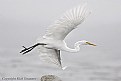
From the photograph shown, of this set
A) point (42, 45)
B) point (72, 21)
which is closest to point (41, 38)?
point (42, 45)

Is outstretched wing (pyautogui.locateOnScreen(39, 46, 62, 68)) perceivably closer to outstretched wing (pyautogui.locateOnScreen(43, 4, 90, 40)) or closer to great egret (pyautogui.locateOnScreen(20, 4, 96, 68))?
great egret (pyautogui.locateOnScreen(20, 4, 96, 68))

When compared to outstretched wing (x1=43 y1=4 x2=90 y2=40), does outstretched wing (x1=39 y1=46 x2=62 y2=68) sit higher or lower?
lower

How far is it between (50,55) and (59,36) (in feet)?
1.76

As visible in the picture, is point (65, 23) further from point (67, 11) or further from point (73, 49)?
point (73, 49)

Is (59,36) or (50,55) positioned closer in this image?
(59,36)

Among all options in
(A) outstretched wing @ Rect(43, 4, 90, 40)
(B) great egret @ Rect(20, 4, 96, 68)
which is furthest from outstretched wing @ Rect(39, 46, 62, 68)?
(A) outstretched wing @ Rect(43, 4, 90, 40)

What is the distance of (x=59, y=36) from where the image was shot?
27.1 ft

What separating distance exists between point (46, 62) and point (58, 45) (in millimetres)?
475

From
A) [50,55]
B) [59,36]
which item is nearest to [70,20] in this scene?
[59,36]

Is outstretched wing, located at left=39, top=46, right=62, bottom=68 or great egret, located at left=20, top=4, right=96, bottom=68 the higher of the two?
great egret, located at left=20, top=4, right=96, bottom=68

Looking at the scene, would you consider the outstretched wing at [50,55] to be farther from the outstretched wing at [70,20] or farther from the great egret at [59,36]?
the outstretched wing at [70,20]

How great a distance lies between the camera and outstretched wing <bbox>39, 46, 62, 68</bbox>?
330 inches

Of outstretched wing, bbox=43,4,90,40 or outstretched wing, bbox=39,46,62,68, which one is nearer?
outstretched wing, bbox=43,4,90,40

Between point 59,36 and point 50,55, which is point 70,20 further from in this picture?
point 50,55
